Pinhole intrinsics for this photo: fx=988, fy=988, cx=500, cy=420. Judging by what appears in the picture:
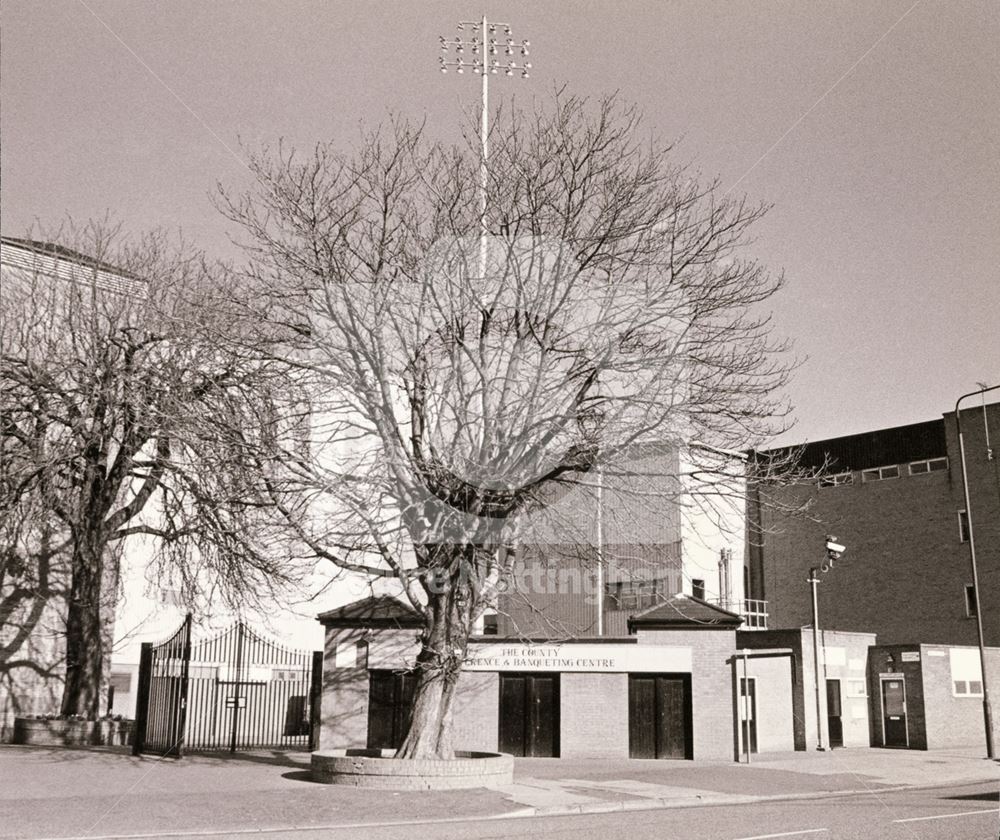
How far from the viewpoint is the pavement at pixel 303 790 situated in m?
12.0

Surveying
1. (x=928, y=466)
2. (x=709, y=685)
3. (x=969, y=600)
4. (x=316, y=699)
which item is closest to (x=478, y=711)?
(x=316, y=699)

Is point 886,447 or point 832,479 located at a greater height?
point 886,447

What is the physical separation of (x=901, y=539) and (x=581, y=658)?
24525mm

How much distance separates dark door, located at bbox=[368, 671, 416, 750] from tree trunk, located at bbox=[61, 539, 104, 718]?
6556 mm

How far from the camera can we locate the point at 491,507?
16234 millimetres

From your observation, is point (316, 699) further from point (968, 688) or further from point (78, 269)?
point (968, 688)

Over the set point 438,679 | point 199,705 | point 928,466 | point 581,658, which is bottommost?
point 199,705

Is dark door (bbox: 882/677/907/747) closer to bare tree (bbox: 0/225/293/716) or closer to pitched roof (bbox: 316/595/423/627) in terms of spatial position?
pitched roof (bbox: 316/595/423/627)

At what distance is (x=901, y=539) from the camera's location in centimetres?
4219

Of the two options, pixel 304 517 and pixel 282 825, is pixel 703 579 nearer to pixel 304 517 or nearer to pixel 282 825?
pixel 304 517

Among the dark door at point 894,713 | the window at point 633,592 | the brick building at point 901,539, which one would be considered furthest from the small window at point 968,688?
the window at point 633,592

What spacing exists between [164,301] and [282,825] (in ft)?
48.0

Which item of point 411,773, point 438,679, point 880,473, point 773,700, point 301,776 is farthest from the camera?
point 880,473

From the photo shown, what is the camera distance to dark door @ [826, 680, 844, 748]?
29328mm
